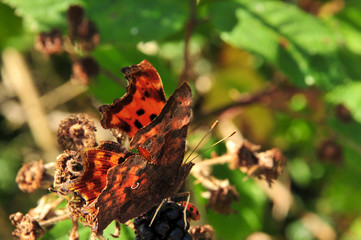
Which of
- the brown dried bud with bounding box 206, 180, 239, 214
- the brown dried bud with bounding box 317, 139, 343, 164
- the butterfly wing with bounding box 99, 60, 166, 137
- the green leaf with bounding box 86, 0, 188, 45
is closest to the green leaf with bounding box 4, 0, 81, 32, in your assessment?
the green leaf with bounding box 86, 0, 188, 45

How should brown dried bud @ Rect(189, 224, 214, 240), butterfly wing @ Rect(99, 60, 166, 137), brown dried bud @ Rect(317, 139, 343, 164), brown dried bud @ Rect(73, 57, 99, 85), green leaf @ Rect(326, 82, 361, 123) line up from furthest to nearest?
green leaf @ Rect(326, 82, 361, 123), brown dried bud @ Rect(317, 139, 343, 164), brown dried bud @ Rect(73, 57, 99, 85), brown dried bud @ Rect(189, 224, 214, 240), butterfly wing @ Rect(99, 60, 166, 137)

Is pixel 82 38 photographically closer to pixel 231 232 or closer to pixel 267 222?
pixel 231 232

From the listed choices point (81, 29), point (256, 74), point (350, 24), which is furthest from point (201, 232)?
point (350, 24)

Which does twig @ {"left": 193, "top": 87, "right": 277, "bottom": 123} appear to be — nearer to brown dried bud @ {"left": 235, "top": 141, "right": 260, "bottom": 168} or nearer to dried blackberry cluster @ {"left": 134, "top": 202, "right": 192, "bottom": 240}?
brown dried bud @ {"left": 235, "top": 141, "right": 260, "bottom": 168}

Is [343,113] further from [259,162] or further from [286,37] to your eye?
[259,162]

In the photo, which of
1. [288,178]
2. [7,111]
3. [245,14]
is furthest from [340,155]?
[7,111]

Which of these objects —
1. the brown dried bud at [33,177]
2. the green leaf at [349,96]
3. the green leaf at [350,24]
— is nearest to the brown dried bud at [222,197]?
the brown dried bud at [33,177]
